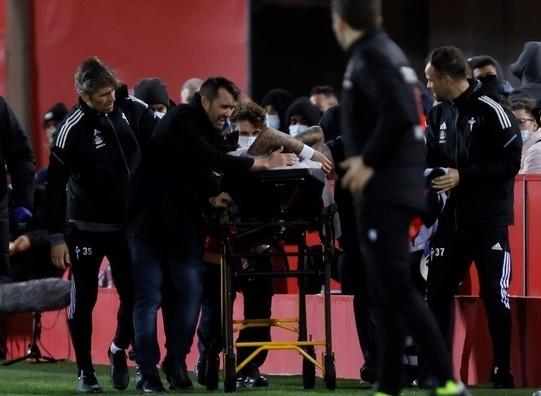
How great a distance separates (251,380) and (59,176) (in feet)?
6.16

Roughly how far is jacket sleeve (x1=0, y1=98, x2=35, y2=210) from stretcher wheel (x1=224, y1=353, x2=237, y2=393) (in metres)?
1.72

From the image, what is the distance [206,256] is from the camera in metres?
10.9

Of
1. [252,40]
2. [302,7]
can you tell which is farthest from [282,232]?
[302,7]

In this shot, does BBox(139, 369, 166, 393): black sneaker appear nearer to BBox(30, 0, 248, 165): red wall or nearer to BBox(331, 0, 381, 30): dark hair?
BBox(331, 0, 381, 30): dark hair

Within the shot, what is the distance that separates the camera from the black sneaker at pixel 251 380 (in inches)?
428

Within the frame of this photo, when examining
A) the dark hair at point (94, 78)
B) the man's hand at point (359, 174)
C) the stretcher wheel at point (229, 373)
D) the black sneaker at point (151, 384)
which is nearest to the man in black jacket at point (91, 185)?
the dark hair at point (94, 78)

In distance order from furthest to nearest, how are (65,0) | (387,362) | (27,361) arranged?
1. (65,0)
2. (27,361)
3. (387,362)

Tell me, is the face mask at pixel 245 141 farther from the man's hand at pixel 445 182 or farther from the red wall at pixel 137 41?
the red wall at pixel 137 41

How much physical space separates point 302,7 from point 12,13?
3.44m

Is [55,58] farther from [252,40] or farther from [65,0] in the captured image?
[252,40]

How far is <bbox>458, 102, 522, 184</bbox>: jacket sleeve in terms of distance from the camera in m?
10.2

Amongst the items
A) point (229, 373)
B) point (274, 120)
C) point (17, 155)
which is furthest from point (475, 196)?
point (274, 120)

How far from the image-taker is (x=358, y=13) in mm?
7441

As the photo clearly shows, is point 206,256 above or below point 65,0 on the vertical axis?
below
